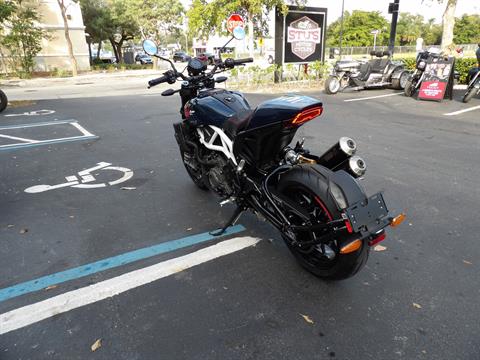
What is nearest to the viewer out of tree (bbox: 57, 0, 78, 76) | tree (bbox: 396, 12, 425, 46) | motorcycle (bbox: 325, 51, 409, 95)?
motorcycle (bbox: 325, 51, 409, 95)

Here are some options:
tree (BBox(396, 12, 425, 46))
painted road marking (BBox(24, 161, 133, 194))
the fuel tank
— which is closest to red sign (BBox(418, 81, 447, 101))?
the fuel tank

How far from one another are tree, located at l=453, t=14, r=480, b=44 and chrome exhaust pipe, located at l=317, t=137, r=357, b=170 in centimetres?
7556

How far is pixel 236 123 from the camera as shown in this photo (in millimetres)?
2932

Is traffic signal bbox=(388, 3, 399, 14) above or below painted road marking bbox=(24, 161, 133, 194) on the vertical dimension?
above

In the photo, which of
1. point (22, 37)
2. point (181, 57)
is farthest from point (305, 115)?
point (22, 37)

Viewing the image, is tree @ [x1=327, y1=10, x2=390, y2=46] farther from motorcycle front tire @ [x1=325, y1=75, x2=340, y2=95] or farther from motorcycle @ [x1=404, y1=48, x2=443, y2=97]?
motorcycle @ [x1=404, y1=48, x2=443, y2=97]

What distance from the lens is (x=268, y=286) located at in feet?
8.50

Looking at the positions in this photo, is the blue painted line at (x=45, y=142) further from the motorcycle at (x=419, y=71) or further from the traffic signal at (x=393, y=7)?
the traffic signal at (x=393, y=7)

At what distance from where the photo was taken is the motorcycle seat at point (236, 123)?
2816 mm

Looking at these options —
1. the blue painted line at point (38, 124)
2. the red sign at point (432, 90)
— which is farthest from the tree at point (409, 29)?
the blue painted line at point (38, 124)

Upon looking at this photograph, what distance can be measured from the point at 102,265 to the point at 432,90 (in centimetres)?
1036

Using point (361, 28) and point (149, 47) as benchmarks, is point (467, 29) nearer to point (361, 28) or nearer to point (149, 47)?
point (361, 28)

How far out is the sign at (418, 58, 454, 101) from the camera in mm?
9906

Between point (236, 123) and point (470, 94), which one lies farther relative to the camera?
point (470, 94)
